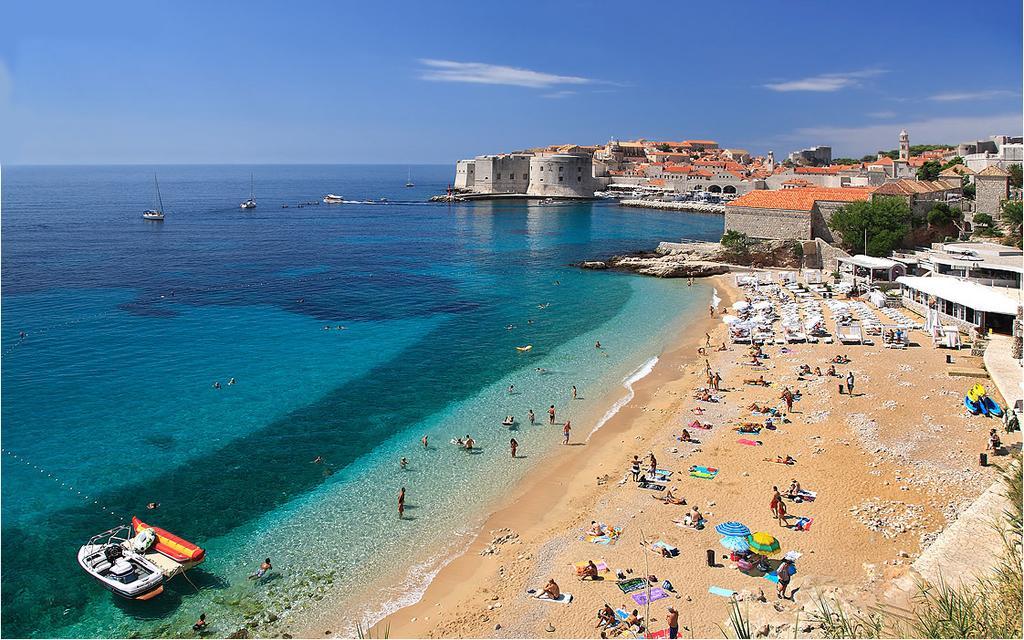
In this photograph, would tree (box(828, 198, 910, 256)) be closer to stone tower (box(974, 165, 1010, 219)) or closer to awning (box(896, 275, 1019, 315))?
stone tower (box(974, 165, 1010, 219))

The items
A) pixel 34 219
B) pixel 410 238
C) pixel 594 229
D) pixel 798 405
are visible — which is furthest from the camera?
pixel 34 219

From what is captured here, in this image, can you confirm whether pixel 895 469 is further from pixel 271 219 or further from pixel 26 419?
pixel 271 219

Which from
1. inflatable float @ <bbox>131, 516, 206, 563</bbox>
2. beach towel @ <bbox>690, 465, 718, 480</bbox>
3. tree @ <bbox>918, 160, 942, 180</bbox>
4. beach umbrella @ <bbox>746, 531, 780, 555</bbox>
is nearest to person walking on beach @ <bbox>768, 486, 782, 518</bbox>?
beach umbrella @ <bbox>746, 531, 780, 555</bbox>

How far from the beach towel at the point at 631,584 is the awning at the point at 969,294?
15.2 m

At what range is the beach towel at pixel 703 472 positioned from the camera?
548 inches

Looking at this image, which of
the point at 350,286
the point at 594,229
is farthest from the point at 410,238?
the point at 350,286

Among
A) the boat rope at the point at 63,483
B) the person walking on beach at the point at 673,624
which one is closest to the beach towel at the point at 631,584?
the person walking on beach at the point at 673,624

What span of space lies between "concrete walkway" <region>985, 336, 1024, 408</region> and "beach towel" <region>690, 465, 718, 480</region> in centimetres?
646

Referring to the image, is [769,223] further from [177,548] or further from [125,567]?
[125,567]

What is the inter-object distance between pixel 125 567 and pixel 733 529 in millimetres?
9599

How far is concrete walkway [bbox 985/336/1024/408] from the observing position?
51.0 ft

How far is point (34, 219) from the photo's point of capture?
6825 centimetres

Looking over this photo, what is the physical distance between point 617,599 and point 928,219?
33986 millimetres

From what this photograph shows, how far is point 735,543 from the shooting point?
1114 centimetres
